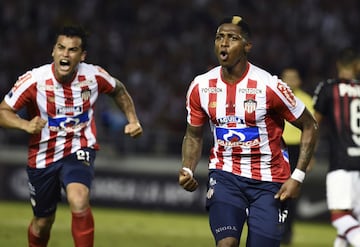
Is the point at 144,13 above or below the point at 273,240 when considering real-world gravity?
above

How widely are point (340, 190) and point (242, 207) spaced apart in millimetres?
2412

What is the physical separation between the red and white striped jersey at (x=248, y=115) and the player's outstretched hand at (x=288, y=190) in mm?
223

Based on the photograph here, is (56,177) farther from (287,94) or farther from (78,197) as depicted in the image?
(287,94)

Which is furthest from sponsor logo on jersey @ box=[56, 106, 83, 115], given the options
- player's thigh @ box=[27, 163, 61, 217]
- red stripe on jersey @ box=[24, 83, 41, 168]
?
player's thigh @ box=[27, 163, 61, 217]

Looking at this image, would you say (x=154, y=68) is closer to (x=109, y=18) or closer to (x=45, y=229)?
(x=109, y=18)

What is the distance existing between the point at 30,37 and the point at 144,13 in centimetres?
266

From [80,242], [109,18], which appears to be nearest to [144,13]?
[109,18]

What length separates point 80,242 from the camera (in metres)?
8.43

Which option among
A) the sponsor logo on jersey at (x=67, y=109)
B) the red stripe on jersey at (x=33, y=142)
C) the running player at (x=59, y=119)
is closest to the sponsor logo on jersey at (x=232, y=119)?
the running player at (x=59, y=119)

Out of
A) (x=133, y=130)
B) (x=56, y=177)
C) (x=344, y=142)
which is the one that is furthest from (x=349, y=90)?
(x=56, y=177)

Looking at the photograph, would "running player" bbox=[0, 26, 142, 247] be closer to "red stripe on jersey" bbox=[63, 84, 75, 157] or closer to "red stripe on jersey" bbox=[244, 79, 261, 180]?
"red stripe on jersey" bbox=[63, 84, 75, 157]

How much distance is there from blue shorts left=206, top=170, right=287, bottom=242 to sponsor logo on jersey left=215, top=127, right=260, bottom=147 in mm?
251

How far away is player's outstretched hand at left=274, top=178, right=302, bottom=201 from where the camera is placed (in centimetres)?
738

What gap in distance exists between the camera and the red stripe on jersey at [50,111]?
29.3 ft
